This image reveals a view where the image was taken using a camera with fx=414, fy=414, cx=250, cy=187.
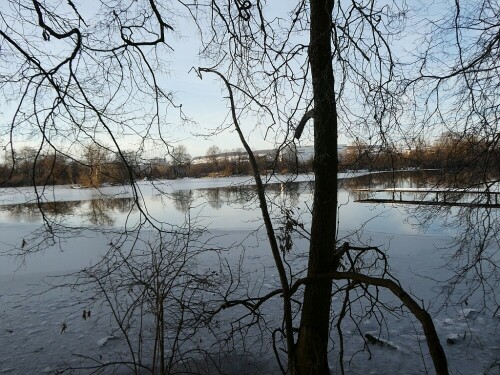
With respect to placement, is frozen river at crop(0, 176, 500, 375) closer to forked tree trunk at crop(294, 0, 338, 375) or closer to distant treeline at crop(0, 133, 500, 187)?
distant treeline at crop(0, 133, 500, 187)

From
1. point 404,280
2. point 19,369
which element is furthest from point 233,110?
point 404,280

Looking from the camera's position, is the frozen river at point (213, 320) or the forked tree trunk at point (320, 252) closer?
the forked tree trunk at point (320, 252)

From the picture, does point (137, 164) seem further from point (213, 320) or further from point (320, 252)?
point (213, 320)

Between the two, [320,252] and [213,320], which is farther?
[213,320]

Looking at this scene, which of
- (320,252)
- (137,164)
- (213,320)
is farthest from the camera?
(213,320)

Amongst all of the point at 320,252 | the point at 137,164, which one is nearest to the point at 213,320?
the point at 320,252

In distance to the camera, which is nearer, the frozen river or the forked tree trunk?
the forked tree trunk

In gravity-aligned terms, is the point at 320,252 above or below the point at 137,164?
below

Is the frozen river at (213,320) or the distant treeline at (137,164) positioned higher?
the distant treeline at (137,164)

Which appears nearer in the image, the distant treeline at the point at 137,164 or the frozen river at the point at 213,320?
the distant treeline at the point at 137,164

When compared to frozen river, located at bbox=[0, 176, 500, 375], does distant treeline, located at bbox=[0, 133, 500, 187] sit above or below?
above

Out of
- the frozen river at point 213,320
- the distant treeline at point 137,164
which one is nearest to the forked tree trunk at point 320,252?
the distant treeline at point 137,164

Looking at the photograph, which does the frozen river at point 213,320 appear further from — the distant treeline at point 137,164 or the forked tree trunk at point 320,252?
the forked tree trunk at point 320,252

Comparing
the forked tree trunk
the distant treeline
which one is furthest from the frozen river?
the forked tree trunk
